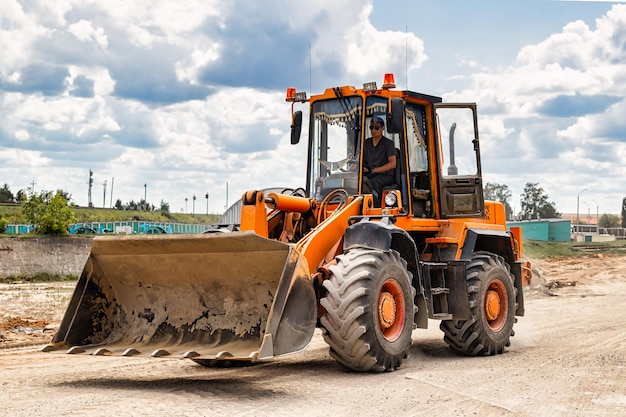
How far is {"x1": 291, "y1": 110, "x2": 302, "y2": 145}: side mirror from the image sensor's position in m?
11.5

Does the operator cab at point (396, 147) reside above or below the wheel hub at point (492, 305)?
above

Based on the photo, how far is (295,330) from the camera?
8461 millimetres

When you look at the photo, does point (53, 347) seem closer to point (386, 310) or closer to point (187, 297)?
point (187, 297)

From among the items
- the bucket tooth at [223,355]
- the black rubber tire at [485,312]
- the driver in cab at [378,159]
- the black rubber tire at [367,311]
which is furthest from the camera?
the black rubber tire at [485,312]

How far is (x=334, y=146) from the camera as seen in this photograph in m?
11.4

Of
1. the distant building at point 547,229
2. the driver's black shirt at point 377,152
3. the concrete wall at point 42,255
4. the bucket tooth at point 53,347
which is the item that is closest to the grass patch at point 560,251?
the distant building at point 547,229

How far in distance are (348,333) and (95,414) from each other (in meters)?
2.81

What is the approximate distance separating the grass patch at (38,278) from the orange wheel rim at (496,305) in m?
23.1

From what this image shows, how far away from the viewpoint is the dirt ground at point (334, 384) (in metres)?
7.46

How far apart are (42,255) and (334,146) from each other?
2566 centimetres

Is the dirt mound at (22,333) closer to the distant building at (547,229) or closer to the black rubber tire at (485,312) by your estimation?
A: the black rubber tire at (485,312)

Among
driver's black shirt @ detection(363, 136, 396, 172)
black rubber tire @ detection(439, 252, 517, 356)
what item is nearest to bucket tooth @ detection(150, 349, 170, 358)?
driver's black shirt @ detection(363, 136, 396, 172)

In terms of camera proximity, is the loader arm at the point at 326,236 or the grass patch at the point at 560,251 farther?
the grass patch at the point at 560,251

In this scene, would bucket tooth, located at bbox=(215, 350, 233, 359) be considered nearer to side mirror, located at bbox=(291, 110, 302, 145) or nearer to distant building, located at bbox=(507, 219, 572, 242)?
side mirror, located at bbox=(291, 110, 302, 145)
